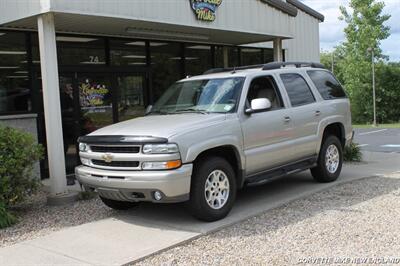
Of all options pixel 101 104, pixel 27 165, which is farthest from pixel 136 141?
pixel 101 104

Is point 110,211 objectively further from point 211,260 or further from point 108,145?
point 211,260

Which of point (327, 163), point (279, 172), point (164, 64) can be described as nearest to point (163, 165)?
point (279, 172)

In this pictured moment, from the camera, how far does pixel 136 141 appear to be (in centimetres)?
590

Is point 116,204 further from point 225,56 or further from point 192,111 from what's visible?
point 225,56

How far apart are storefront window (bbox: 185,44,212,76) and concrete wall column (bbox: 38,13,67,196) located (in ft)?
18.4

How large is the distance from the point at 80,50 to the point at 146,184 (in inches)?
218

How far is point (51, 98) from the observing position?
25.6ft

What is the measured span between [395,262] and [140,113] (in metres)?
8.07

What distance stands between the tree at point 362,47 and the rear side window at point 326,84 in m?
26.8

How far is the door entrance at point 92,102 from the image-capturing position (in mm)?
10289

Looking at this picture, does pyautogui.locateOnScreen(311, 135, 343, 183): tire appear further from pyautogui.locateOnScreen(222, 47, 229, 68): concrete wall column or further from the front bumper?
pyautogui.locateOnScreen(222, 47, 229, 68): concrete wall column

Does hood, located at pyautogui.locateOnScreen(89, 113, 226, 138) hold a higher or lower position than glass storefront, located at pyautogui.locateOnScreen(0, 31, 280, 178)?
lower

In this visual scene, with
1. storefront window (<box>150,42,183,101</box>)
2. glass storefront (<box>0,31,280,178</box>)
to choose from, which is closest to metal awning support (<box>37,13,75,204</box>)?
glass storefront (<box>0,31,280,178</box>)

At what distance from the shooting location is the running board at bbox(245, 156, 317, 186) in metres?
6.91
